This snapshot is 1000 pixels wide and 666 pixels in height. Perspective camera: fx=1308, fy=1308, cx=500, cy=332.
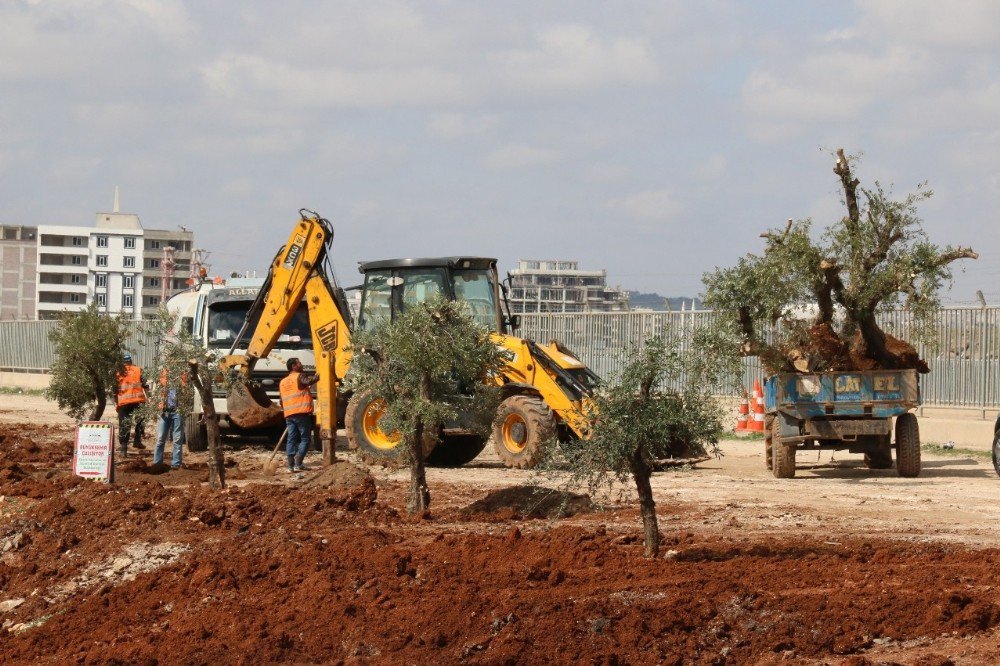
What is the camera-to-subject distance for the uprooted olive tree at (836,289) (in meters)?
17.7

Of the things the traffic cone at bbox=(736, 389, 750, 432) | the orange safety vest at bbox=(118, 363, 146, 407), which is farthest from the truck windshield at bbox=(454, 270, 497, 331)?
the traffic cone at bbox=(736, 389, 750, 432)

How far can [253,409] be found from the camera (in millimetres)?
21891

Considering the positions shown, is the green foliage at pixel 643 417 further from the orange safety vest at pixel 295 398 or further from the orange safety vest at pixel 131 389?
the orange safety vest at pixel 131 389

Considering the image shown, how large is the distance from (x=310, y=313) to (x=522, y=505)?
6942 millimetres

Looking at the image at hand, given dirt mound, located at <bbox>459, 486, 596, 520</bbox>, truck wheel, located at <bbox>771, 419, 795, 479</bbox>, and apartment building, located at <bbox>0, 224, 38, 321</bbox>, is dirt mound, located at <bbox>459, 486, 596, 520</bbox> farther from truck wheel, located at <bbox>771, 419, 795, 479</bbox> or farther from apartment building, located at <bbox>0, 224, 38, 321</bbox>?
apartment building, located at <bbox>0, 224, 38, 321</bbox>

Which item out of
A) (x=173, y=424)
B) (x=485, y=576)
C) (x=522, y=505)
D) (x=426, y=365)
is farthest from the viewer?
(x=173, y=424)

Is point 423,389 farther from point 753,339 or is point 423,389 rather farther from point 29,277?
point 29,277

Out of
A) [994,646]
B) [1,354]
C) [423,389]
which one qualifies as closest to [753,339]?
[423,389]

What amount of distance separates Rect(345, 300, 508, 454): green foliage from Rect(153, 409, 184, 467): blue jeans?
4987 mm

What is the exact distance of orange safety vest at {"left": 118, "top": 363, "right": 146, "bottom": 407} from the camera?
67.5 ft

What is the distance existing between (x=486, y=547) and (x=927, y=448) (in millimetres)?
13901

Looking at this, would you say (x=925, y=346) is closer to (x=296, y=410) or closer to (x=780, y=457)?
(x=780, y=457)

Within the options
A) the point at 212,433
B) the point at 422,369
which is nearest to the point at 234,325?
the point at 212,433

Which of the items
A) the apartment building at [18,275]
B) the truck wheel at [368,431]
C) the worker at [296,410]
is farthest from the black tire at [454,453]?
the apartment building at [18,275]
